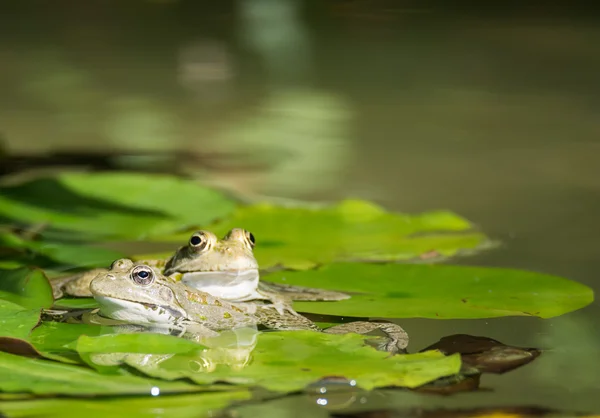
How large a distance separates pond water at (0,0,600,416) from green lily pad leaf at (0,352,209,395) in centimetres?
167

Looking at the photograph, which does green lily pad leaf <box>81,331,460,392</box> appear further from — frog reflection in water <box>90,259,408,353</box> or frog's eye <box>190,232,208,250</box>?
frog's eye <box>190,232,208,250</box>

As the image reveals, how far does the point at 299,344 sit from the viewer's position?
5.20ft

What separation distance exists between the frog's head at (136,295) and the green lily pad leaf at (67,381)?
248 millimetres

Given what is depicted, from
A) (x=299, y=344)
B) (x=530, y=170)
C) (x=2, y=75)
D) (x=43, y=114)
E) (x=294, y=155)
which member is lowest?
(x=299, y=344)

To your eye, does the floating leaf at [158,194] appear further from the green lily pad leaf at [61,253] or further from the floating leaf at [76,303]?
the floating leaf at [76,303]

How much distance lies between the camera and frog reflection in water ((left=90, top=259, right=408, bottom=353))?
5.52 ft

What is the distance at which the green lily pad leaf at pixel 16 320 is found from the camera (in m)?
1.54

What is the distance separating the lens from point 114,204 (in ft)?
8.89

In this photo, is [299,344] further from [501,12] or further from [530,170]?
[501,12]

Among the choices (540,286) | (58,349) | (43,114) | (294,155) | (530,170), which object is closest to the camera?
(58,349)

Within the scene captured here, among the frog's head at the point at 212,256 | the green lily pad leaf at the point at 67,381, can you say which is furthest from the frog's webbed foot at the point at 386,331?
the green lily pad leaf at the point at 67,381

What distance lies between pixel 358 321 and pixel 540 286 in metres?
0.54

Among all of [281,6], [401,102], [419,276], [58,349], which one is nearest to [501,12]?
[401,102]

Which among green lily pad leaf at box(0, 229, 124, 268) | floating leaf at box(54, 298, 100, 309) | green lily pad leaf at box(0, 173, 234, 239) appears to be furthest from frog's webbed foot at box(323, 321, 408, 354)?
green lily pad leaf at box(0, 173, 234, 239)
